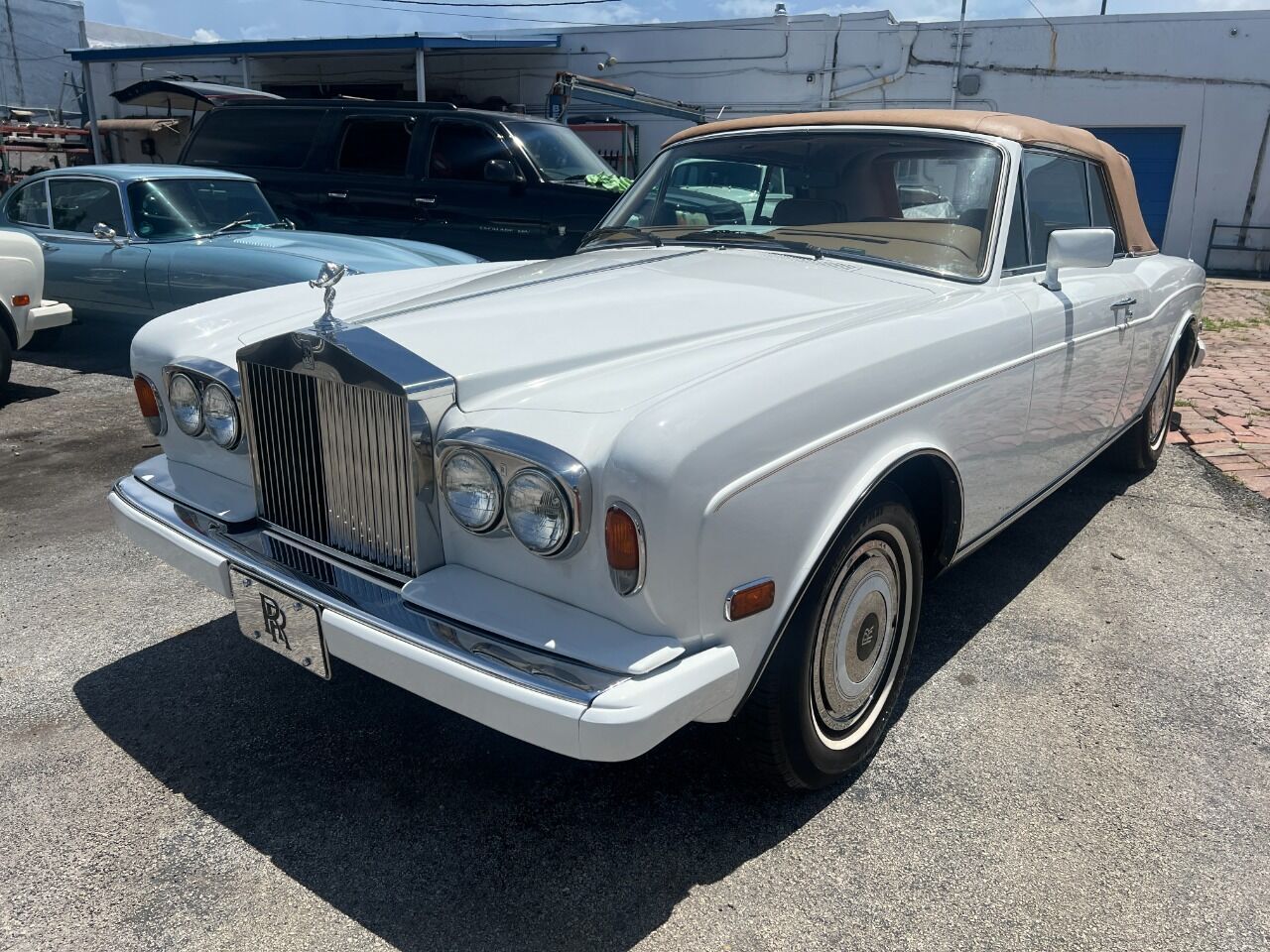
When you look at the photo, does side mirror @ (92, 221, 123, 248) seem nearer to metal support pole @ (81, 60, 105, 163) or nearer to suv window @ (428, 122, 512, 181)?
suv window @ (428, 122, 512, 181)

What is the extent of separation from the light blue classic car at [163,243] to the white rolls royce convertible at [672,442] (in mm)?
3018

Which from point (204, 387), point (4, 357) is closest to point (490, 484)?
point (204, 387)

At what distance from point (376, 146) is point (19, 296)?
3240 millimetres

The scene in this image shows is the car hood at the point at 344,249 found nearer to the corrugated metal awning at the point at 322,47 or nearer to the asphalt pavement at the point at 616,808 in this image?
the asphalt pavement at the point at 616,808

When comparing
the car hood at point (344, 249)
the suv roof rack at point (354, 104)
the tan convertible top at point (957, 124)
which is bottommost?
the car hood at point (344, 249)

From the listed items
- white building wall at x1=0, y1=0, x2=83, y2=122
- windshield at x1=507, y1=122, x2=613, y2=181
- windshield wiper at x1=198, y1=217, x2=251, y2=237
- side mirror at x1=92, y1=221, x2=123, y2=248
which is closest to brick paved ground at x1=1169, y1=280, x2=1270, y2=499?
windshield at x1=507, y1=122, x2=613, y2=181

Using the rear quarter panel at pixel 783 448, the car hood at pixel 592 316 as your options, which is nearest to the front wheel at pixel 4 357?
the car hood at pixel 592 316

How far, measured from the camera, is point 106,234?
6.60 m

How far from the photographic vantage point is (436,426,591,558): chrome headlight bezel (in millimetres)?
1905

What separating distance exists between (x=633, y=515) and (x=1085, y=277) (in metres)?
2.74

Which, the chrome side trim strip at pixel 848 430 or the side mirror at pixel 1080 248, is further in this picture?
the side mirror at pixel 1080 248

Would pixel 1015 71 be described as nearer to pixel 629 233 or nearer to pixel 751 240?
pixel 629 233

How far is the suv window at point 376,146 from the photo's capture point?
8.24 m

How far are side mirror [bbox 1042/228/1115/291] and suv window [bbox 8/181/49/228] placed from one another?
7327 mm
